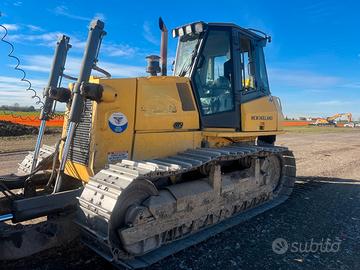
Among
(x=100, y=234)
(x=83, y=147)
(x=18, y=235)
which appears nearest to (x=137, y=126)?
(x=83, y=147)

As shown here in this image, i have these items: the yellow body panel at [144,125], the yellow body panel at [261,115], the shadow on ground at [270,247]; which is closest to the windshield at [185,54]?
the yellow body panel at [144,125]

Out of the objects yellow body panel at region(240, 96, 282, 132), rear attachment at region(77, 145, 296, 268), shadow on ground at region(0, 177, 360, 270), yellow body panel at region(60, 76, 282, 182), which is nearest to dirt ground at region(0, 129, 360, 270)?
shadow on ground at region(0, 177, 360, 270)

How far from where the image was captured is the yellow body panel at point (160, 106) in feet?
15.9

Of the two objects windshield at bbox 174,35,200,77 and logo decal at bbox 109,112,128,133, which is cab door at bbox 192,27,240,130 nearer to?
windshield at bbox 174,35,200,77

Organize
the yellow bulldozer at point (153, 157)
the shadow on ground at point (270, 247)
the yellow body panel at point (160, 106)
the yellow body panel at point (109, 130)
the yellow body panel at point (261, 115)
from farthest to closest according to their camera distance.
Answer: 1. the yellow body panel at point (261, 115)
2. the yellow body panel at point (160, 106)
3. the yellow body panel at point (109, 130)
4. the shadow on ground at point (270, 247)
5. the yellow bulldozer at point (153, 157)

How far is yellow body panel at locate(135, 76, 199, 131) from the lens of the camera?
4.84m

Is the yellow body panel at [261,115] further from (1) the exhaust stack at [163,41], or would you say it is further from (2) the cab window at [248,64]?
(1) the exhaust stack at [163,41]

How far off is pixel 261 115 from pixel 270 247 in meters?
2.82

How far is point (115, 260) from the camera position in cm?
376

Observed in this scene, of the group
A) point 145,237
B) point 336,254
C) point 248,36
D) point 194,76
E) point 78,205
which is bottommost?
point 336,254

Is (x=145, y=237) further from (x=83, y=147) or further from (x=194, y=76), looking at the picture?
(x=194, y=76)

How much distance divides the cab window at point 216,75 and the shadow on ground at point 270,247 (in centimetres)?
217

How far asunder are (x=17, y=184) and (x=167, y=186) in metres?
2.33

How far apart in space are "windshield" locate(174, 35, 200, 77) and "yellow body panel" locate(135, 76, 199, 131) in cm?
49
